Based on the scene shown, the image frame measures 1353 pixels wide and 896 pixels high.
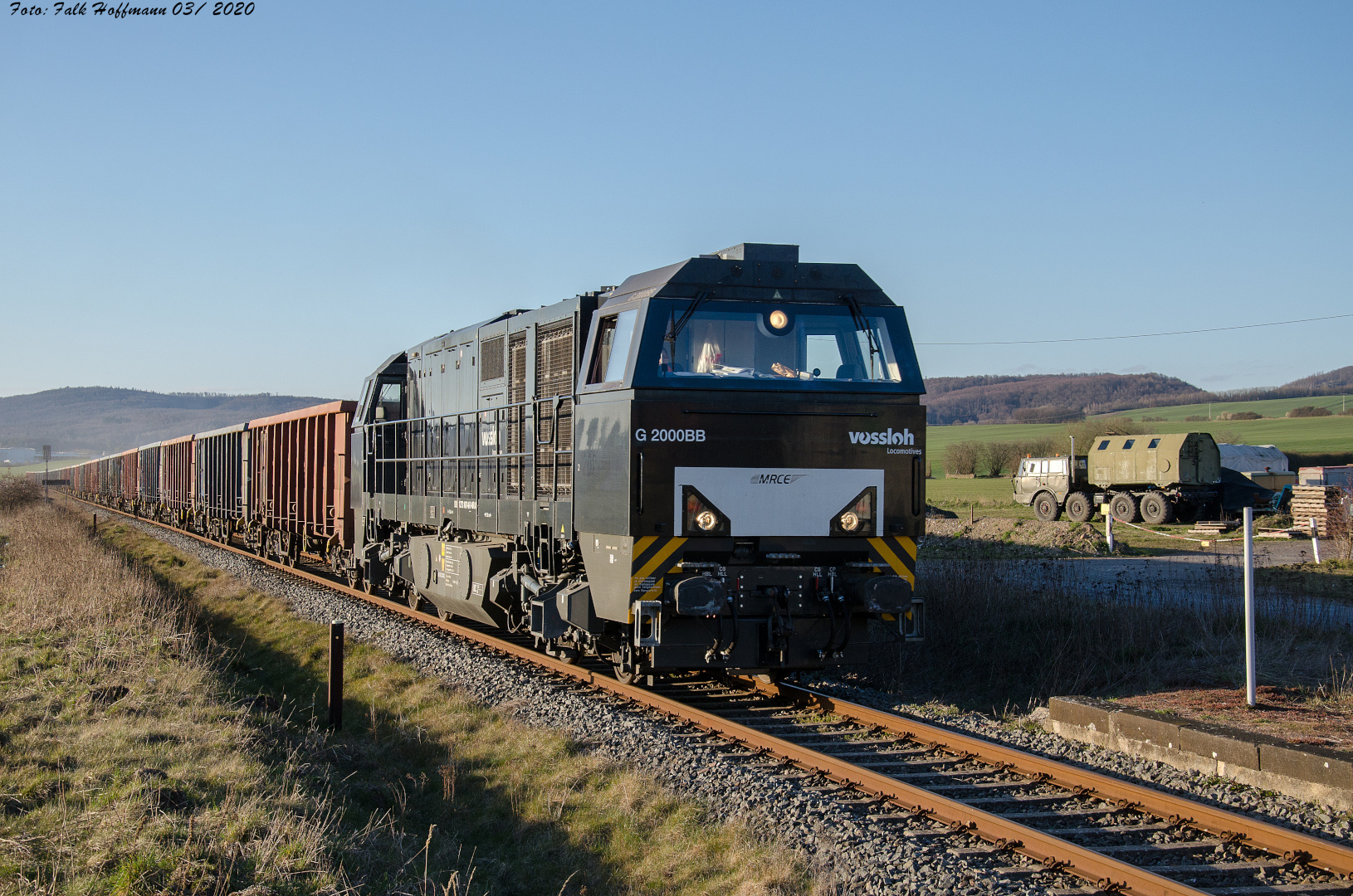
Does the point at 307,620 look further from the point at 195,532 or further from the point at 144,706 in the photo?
the point at 195,532

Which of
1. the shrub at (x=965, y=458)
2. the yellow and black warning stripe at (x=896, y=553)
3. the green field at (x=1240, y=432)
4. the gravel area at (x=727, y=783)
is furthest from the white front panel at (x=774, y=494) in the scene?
the shrub at (x=965, y=458)

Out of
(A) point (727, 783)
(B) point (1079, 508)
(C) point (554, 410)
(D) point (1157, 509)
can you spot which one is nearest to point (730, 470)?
(C) point (554, 410)

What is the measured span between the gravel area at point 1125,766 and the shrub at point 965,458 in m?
54.2

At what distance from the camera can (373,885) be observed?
513 centimetres

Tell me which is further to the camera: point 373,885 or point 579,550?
point 579,550

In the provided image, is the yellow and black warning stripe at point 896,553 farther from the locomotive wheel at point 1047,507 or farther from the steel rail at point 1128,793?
the locomotive wheel at point 1047,507

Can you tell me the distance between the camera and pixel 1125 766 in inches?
271

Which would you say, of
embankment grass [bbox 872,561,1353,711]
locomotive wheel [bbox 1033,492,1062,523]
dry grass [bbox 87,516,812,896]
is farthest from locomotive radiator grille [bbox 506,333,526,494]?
locomotive wheel [bbox 1033,492,1062,523]

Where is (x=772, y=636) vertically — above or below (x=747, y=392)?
below

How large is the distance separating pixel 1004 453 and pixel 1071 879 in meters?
58.2

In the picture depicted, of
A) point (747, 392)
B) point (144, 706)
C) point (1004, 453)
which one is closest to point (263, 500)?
point (144, 706)

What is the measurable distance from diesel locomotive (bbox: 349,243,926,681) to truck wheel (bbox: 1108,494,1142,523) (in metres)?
26.8

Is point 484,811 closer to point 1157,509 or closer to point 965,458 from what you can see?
point 1157,509

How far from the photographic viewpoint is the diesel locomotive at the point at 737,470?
7.76 meters
